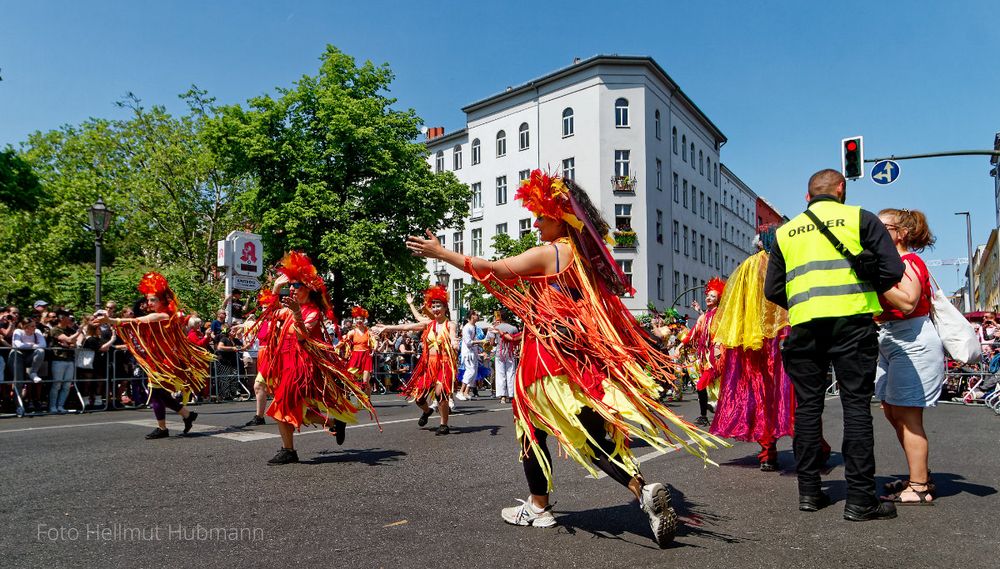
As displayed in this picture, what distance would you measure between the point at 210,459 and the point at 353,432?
2485 millimetres

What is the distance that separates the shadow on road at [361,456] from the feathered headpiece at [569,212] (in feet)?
10.8

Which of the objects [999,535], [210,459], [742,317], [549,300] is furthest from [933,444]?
[210,459]

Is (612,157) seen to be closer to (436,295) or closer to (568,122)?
(568,122)

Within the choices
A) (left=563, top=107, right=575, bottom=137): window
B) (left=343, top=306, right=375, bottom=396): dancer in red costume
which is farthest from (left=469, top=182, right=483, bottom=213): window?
(left=343, top=306, right=375, bottom=396): dancer in red costume

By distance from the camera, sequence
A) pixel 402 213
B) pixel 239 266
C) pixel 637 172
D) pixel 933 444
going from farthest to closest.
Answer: pixel 637 172 < pixel 402 213 < pixel 239 266 < pixel 933 444

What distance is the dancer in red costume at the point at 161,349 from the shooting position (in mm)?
8750

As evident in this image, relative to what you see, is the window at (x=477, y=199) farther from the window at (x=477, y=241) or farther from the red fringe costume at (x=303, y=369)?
the red fringe costume at (x=303, y=369)

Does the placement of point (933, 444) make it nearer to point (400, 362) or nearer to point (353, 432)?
point (353, 432)

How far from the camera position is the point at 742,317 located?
618cm

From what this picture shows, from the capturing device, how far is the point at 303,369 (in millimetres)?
6863

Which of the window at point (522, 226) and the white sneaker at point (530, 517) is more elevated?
the window at point (522, 226)

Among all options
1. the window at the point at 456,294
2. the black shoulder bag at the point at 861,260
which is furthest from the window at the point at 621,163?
the black shoulder bag at the point at 861,260

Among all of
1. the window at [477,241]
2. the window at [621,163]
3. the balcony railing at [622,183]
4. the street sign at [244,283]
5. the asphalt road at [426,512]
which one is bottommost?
the asphalt road at [426,512]

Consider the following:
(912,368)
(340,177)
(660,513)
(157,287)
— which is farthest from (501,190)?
(660,513)
